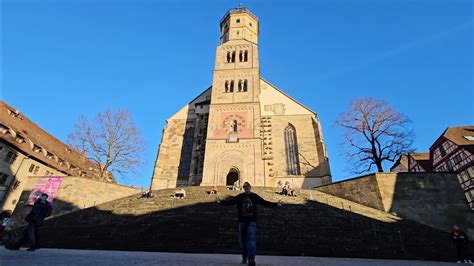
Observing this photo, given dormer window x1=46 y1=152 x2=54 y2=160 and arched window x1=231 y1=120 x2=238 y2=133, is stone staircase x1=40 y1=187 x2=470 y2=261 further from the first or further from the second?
dormer window x1=46 y1=152 x2=54 y2=160

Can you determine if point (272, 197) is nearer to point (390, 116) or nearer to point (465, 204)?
point (465, 204)

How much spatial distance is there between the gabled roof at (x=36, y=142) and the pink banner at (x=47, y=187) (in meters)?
11.7

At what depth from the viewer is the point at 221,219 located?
42.0 ft

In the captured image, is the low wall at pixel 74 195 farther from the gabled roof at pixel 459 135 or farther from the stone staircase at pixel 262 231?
the gabled roof at pixel 459 135

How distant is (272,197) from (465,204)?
12.5 metres

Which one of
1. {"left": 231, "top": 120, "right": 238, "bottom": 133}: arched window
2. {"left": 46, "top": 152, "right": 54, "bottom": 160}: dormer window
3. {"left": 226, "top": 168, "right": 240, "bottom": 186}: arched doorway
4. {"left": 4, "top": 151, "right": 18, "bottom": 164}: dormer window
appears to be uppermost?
{"left": 231, "top": 120, "right": 238, "bottom": 133}: arched window

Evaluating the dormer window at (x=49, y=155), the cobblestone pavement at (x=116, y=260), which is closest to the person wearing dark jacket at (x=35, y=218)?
the cobblestone pavement at (x=116, y=260)

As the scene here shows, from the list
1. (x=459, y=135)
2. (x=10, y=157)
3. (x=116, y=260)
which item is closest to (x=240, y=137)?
(x=116, y=260)

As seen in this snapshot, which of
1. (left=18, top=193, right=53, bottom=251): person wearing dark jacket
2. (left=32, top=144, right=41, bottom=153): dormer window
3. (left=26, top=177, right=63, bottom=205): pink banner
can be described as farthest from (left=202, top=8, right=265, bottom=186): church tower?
(left=32, top=144, right=41, bottom=153): dormer window

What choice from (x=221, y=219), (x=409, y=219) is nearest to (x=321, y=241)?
(x=221, y=219)

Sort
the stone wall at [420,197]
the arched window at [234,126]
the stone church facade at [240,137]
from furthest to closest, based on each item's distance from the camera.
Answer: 1. the arched window at [234,126]
2. the stone church facade at [240,137]
3. the stone wall at [420,197]

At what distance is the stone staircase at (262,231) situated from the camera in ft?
32.0

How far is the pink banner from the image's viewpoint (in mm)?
20672

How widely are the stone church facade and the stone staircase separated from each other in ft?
39.4
